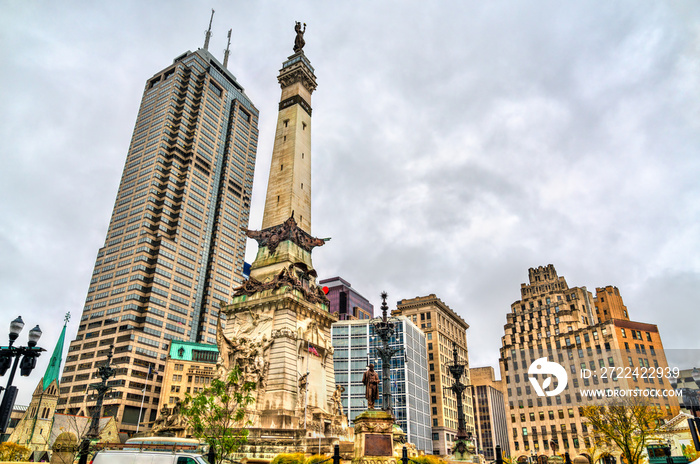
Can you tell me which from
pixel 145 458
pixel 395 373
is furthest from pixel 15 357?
pixel 395 373

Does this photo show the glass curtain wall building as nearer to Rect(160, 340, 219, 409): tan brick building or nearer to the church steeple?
Rect(160, 340, 219, 409): tan brick building

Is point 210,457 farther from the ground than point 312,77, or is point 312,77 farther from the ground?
point 312,77

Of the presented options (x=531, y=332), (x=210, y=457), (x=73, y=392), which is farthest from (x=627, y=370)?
(x=73, y=392)

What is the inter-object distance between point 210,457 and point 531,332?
83.7m

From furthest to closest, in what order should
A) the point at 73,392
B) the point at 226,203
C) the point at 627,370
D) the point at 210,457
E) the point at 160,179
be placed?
the point at 226,203 < the point at 160,179 < the point at 73,392 < the point at 627,370 < the point at 210,457

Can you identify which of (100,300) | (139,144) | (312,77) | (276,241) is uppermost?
(139,144)

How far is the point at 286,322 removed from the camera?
3688 centimetres

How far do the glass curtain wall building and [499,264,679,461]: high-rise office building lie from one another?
16.0 meters

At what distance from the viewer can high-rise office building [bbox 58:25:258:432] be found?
3435 inches

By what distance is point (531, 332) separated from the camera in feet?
297

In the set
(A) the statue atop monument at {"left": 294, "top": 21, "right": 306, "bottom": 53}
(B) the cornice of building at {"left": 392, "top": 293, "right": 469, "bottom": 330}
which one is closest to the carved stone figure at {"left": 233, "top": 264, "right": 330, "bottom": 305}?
(A) the statue atop monument at {"left": 294, "top": 21, "right": 306, "bottom": 53}

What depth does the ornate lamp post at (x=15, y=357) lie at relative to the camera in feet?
49.5

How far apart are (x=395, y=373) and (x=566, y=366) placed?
30567 mm

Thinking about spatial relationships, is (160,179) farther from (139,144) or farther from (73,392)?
(73,392)
